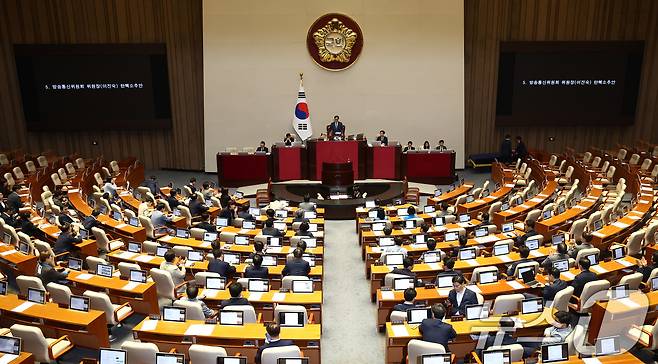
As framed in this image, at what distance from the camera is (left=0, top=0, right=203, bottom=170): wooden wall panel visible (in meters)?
20.4

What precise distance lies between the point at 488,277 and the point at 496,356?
287 centimetres

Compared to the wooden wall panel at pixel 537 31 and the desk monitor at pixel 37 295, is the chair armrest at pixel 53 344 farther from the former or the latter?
the wooden wall panel at pixel 537 31

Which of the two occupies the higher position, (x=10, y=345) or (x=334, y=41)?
(x=334, y=41)

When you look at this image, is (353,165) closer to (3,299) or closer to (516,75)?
(516,75)

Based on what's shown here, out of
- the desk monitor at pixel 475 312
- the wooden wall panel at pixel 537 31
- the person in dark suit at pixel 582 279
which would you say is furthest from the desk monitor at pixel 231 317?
the wooden wall panel at pixel 537 31

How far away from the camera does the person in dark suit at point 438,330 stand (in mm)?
6605

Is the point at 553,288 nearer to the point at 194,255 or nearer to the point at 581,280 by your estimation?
the point at 581,280

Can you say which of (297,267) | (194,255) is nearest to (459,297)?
(297,267)

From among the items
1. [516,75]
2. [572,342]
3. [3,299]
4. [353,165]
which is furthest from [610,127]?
[3,299]

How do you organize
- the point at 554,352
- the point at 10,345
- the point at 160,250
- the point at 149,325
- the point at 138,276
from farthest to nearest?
the point at 160,250 < the point at 138,276 < the point at 149,325 < the point at 10,345 < the point at 554,352

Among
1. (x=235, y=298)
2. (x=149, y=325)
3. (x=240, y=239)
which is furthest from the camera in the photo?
(x=240, y=239)

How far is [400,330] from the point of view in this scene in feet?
23.4

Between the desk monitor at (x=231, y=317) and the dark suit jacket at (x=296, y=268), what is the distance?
1.99 m

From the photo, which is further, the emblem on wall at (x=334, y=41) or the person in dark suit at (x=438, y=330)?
the emblem on wall at (x=334, y=41)
